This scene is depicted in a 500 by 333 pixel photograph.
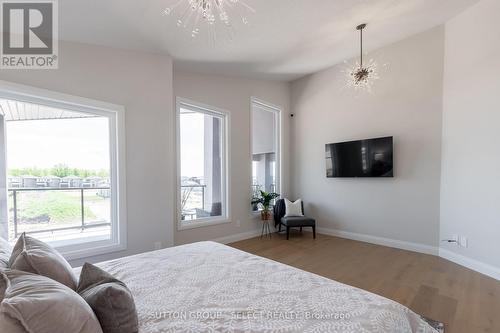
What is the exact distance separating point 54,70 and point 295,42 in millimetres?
2983

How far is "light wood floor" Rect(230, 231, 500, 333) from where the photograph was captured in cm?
217

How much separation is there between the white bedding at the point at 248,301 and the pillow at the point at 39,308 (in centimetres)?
29

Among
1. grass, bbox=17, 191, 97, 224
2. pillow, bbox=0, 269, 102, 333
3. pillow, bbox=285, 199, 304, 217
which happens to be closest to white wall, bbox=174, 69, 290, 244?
pillow, bbox=285, 199, 304, 217

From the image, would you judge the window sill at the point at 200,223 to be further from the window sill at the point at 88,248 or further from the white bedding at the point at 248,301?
the white bedding at the point at 248,301

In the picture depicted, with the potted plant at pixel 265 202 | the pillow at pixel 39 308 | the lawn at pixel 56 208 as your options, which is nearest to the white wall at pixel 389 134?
the potted plant at pixel 265 202

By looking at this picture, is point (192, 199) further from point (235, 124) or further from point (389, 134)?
point (389, 134)

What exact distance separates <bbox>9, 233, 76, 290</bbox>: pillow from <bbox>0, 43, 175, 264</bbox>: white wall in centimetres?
204

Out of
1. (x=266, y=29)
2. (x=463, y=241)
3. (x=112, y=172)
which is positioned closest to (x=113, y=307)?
(x=112, y=172)

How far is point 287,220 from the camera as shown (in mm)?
4598

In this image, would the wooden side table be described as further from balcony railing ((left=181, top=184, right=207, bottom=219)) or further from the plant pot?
balcony railing ((left=181, top=184, right=207, bottom=219))

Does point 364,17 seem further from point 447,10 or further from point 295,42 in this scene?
point 447,10

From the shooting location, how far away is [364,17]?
316 centimetres

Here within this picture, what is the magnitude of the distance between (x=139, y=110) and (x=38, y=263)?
2.52 m

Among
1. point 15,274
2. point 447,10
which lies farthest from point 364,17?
point 15,274
